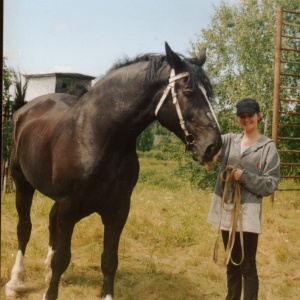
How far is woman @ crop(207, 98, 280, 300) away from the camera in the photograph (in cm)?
297

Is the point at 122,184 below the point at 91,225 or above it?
above

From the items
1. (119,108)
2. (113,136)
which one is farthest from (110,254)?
(119,108)

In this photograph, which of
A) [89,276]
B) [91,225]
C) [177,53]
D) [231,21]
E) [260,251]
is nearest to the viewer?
[177,53]

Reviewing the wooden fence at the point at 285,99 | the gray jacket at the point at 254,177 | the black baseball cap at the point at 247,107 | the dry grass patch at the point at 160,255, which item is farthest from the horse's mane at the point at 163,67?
the wooden fence at the point at 285,99

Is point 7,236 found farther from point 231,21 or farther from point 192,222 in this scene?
point 231,21

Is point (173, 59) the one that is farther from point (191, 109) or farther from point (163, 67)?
point (191, 109)

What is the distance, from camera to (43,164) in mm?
3645

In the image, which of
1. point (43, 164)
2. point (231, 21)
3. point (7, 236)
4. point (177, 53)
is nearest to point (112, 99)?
point (177, 53)

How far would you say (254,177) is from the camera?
2930 millimetres

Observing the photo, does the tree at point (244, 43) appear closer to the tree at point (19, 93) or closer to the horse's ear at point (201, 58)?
the tree at point (19, 93)

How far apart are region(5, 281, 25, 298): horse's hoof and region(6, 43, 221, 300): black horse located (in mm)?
500

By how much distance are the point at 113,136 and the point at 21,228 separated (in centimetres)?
192

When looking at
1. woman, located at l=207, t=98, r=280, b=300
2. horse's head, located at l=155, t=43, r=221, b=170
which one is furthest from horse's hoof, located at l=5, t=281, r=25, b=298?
horse's head, located at l=155, t=43, r=221, b=170

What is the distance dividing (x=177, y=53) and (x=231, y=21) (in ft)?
63.7
